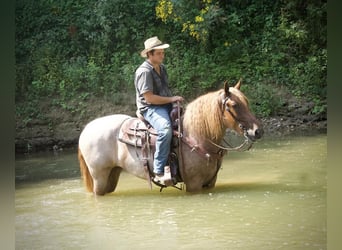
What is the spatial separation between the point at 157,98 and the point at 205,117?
0.91 feet

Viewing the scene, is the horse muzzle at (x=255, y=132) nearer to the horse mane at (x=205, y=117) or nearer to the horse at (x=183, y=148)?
the horse at (x=183, y=148)

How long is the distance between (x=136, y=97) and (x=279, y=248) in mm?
1069

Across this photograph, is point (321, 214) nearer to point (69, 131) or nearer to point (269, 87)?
point (269, 87)

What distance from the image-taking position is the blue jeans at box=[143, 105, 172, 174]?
3.16 meters

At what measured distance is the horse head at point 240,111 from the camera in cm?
314

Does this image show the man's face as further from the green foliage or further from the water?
the water

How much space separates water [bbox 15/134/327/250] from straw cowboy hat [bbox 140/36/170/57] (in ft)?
2.17

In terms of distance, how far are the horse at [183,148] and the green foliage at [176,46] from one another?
12 centimetres

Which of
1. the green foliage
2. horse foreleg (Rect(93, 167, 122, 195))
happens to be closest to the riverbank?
the green foliage

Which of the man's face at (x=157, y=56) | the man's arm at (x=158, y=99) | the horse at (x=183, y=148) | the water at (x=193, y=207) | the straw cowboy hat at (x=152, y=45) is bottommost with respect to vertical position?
the water at (x=193, y=207)

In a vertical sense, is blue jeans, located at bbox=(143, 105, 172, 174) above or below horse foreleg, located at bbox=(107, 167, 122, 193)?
above

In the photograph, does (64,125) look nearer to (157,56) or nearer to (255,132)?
(157,56)

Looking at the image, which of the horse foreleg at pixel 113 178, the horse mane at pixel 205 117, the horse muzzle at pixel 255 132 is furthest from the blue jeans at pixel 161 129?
the horse muzzle at pixel 255 132
